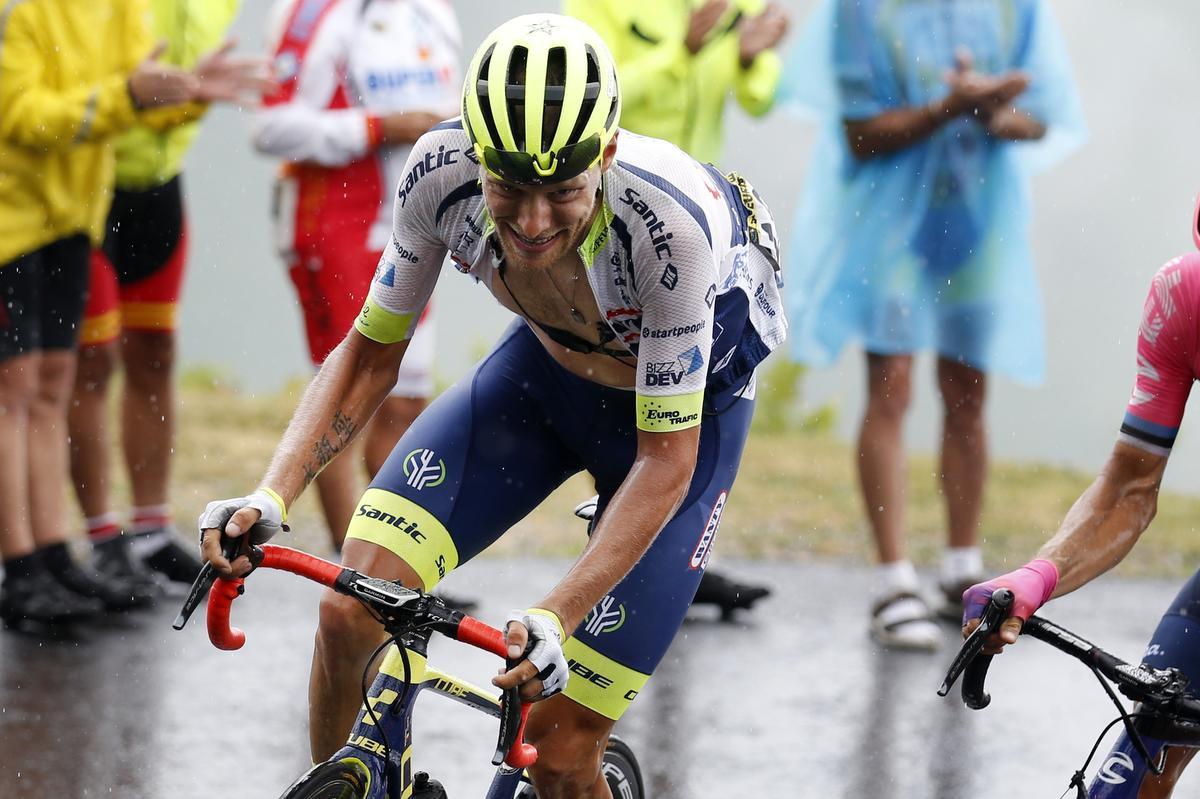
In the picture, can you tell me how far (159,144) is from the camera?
21.6 feet

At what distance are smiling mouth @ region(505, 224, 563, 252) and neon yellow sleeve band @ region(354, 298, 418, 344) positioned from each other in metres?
0.55

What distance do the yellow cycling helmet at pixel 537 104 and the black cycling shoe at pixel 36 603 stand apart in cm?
379

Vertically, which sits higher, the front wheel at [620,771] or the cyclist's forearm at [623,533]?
the cyclist's forearm at [623,533]

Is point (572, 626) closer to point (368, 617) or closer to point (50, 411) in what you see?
point (368, 617)

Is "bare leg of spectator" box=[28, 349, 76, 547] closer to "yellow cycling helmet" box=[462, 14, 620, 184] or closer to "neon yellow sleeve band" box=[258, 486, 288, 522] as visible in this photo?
"neon yellow sleeve band" box=[258, 486, 288, 522]

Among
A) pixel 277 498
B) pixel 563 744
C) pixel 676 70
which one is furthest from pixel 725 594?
pixel 277 498

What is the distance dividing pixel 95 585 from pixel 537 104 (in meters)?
4.10

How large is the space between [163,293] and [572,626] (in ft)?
14.0

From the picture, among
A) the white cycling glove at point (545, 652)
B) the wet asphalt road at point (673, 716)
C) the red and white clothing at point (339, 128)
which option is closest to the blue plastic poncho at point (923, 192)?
the wet asphalt road at point (673, 716)

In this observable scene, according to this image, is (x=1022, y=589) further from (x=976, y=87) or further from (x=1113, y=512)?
(x=976, y=87)

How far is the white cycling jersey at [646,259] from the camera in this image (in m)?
3.31

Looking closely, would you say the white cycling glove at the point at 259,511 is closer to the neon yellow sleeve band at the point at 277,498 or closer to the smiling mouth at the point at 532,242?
the neon yellow sleeve band at the point at 277,498

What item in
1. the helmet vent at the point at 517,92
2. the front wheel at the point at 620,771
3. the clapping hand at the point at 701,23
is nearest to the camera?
the helmet vent at the point at 517,92

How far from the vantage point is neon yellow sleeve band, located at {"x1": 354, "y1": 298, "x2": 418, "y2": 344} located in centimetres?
360
